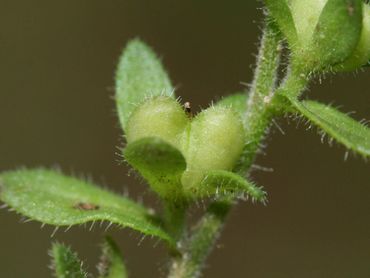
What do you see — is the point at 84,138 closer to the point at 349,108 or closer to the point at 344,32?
the point at 349,108

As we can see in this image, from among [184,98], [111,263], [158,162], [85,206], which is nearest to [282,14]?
[158,162]

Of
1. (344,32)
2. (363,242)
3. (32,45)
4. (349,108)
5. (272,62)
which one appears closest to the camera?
(344,32)

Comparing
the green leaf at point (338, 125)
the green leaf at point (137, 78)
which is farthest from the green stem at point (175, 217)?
the green leaf at point (338, 125)

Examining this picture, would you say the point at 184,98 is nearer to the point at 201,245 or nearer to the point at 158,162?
the point at 201,245

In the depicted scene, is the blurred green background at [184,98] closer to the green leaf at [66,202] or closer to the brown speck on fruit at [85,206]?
the green leaf at [66,202]

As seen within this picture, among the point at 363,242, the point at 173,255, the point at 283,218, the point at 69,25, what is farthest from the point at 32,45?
the point at 173,255

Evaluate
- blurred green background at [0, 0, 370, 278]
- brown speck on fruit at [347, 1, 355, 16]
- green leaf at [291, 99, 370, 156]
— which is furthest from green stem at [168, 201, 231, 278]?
blurred green background at [0, 0, 370, 278]

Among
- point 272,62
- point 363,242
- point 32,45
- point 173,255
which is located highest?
point 32,45
